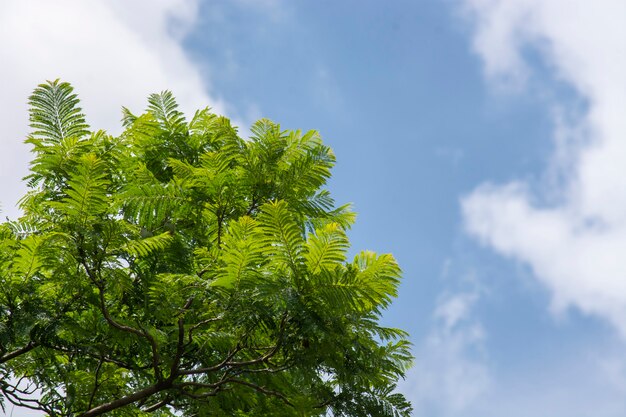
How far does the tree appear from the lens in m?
5.92

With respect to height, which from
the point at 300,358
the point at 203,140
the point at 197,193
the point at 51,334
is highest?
the point at 203,140

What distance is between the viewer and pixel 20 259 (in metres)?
6.66

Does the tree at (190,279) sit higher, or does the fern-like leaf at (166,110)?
the fern-like leaf at (166,110)

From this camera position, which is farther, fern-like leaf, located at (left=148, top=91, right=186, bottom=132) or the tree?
fern-like leaf, located at (left=148, top=91, right=186, bottom=132)

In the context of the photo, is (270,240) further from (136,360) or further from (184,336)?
(136,360)

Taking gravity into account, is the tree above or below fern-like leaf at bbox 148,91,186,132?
below

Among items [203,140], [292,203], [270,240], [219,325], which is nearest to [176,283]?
[219,325]

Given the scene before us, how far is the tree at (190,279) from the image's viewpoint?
19.4 feet

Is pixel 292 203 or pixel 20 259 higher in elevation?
pixel 292 203

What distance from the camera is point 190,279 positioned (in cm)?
642

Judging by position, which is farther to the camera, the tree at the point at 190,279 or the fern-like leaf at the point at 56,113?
the fern-like leaf at the point at 56,113

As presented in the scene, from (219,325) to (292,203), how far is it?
1.62 meters

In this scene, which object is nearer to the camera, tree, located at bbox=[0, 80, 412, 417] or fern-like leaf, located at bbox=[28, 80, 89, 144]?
tree, located at bbox=[0, 80, 412, 417]

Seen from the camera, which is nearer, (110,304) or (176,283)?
(176,283)
